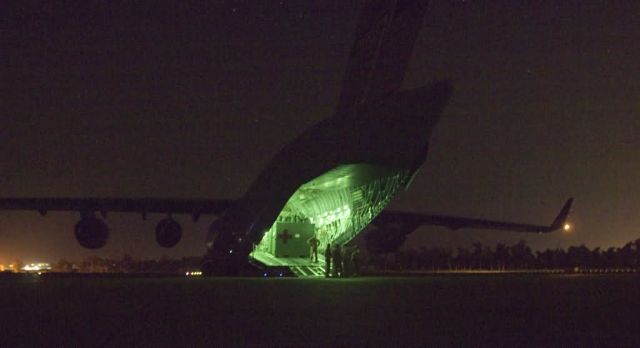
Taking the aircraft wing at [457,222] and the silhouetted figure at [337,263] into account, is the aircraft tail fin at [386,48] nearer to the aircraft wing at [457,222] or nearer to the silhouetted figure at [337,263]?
the silhouetted figure at [337,263]

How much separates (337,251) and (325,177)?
9.82 feet

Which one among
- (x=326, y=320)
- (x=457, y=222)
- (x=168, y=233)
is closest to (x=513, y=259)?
(x=457, y=222)

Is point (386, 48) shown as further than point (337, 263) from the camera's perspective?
Yes

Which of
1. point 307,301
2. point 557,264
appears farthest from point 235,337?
point 557,264

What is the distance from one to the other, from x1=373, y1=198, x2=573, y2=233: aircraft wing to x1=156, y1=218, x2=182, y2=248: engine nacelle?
370 inches

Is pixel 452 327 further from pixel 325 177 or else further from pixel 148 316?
pixel 325 177

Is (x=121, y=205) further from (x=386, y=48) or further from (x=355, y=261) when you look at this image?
(x=386, y=48)

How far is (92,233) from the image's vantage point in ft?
108

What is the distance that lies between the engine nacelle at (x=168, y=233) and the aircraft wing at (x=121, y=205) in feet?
6.10

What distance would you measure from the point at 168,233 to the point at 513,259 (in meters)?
22.2

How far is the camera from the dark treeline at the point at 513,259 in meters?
41.7

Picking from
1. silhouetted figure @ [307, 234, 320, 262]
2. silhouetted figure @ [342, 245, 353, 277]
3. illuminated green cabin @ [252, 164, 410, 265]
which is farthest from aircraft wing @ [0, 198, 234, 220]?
silhouetted figure @ [342, 245, 353, 277]

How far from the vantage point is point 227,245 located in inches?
1127

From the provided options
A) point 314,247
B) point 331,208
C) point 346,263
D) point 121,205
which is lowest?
point 346,263
